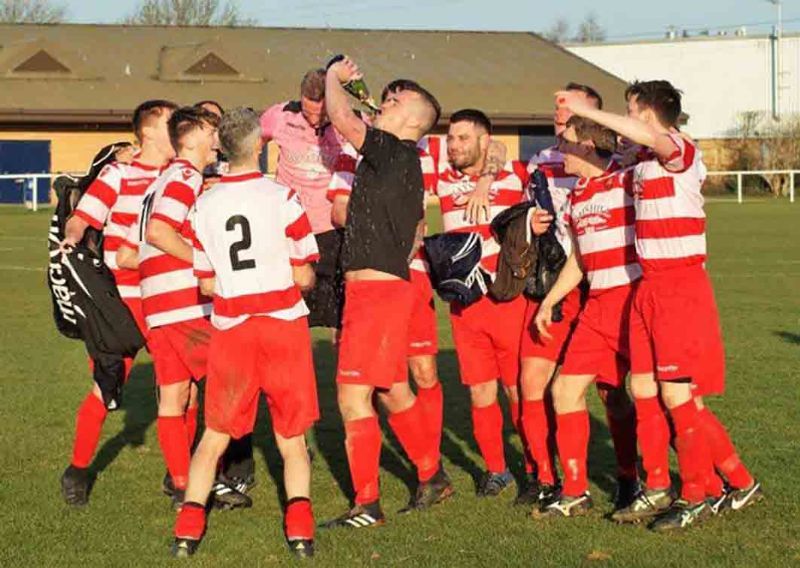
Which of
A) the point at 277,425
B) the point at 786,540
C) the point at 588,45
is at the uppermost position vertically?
the point at 588,45

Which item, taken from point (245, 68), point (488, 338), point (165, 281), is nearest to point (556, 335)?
point (488, 338)

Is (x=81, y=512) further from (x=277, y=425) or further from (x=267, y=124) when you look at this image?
(x=267, y=124)

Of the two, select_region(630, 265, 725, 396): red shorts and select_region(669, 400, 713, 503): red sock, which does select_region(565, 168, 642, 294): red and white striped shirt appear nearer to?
select_region(630, 265, 725, 396): red shorts

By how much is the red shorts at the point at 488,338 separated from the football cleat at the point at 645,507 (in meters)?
1.21

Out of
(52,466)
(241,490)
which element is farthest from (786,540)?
(52,466)

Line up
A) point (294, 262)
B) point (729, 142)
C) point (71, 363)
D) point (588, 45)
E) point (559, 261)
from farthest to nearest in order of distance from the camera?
1. point (588, 45)
2. point (729, 142)
3. point (71, 363)
4. point (559, 261)
5. point (294, 262)

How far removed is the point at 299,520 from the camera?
7.32 metres

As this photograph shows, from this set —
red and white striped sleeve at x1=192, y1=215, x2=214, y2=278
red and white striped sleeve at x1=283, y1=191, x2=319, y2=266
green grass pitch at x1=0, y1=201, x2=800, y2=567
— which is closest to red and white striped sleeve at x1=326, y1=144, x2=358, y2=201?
red and white striped sleeve at x1=283, y1=191, x2=319, y2=266

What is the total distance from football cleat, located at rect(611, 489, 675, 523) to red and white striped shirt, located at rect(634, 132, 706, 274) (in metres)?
1.16

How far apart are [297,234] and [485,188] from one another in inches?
65.5

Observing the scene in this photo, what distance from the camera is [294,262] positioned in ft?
23.9

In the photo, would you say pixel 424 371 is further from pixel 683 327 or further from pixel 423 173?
pixel 683 327

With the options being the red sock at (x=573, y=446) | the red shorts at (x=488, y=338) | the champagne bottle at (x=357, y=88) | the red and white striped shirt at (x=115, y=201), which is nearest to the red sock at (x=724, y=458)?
the red sock at (x=573, y=446)

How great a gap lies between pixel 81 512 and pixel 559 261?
2867 mm
